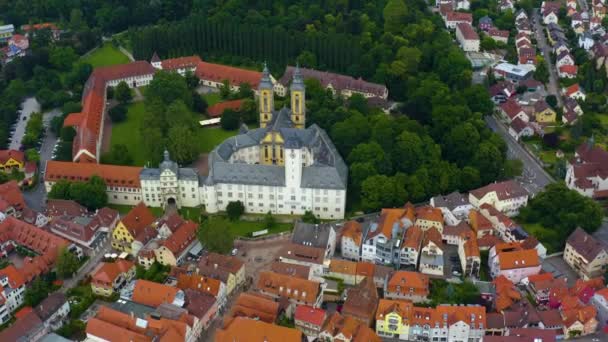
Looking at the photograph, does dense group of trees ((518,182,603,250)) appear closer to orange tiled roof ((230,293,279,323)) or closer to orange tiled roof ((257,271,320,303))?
orange tiled roof ((257,271,320,303))

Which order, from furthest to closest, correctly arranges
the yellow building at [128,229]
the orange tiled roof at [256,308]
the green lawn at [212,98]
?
the green lawn at [212,98], the yellow building at [128,229], the orange tiled roof at [256,308]

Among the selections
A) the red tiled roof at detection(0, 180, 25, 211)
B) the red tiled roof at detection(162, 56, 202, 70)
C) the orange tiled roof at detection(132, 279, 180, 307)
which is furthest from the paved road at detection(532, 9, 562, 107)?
the red tiled roof at detection(0, 180, 25, 211)

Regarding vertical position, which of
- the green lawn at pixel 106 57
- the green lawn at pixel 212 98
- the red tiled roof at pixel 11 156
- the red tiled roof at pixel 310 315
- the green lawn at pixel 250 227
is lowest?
the green lawn at pixel 250 227

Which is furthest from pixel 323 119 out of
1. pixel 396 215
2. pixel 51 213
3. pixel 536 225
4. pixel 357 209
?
pixel 51 213

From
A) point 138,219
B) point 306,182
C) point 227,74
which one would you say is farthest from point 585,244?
point 227,74

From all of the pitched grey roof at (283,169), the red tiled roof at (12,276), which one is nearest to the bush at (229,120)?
the pitched grey roof at (283,169)

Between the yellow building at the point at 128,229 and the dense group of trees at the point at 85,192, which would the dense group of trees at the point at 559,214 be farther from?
the dense group of trees at the point at 85,192
